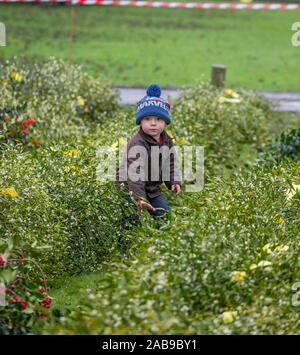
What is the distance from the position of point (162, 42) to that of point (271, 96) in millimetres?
8015

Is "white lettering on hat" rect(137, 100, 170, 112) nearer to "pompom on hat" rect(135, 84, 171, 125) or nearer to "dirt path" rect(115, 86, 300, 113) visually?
"pompom on hat" rect(135, 84, 171, 125)

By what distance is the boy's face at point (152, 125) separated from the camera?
483cm

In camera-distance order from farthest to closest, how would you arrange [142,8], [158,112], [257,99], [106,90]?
1. [142,8]
2. [257,99]
3. [106,90]
4. [158,112]

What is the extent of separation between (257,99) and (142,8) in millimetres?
18196

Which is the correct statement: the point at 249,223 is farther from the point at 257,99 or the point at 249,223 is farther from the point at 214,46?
the point at 214,46

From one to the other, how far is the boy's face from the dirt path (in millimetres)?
4892

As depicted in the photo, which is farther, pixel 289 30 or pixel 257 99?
pixel 289 30

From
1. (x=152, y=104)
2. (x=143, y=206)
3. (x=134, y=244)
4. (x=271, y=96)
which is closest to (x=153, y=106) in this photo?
(x=152, y=104)

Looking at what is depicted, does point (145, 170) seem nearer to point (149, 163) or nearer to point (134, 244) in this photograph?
point (149, 163)

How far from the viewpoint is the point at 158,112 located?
189 inches

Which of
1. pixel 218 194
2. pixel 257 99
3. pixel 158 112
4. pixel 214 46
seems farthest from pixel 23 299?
pixel 214 46

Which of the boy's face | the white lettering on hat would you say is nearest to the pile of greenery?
the boy's face

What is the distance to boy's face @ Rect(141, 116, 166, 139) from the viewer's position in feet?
15.9
